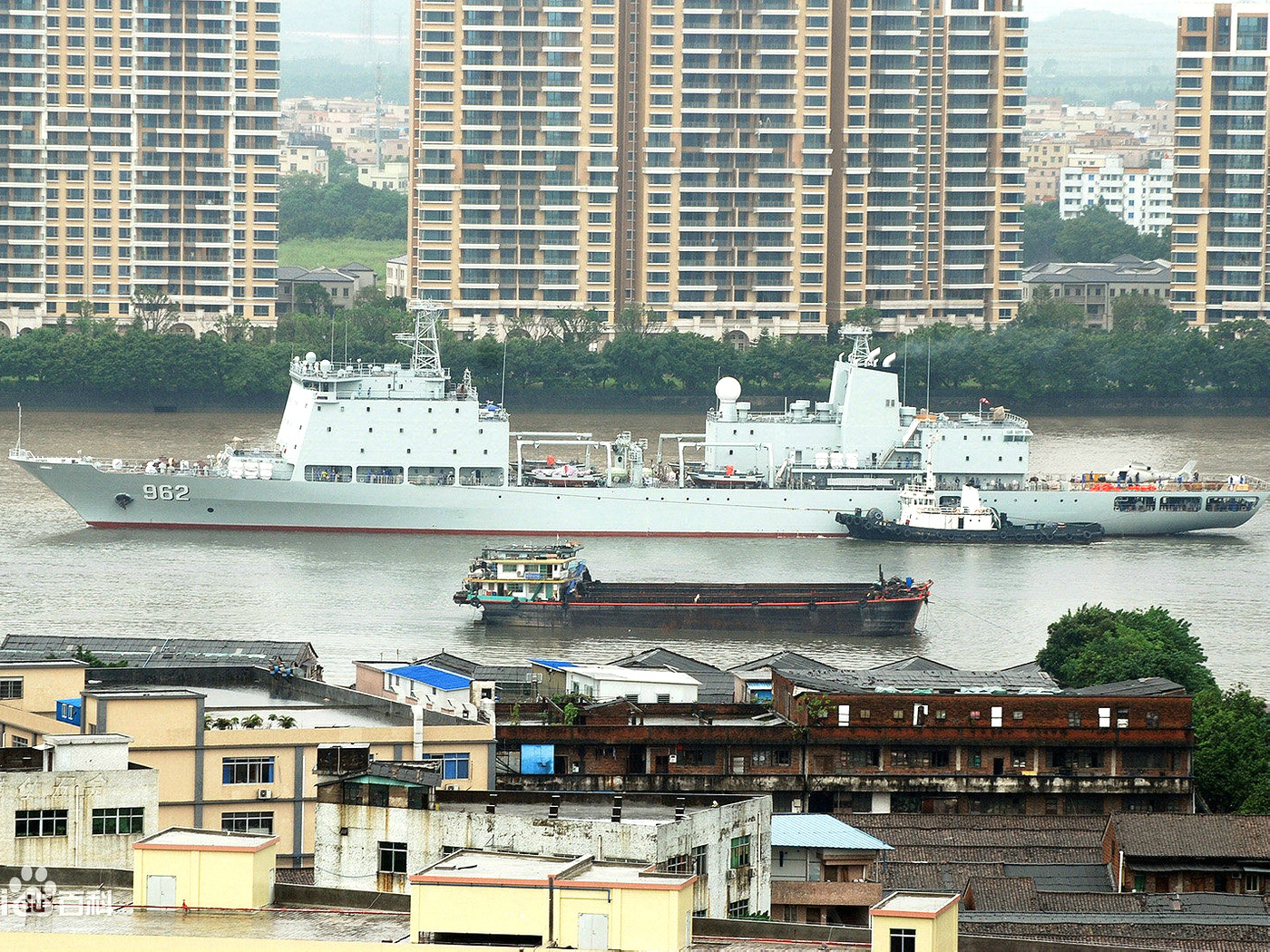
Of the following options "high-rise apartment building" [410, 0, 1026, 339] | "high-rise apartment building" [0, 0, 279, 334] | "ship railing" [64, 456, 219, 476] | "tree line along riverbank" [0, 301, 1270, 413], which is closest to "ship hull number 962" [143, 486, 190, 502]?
"ship railing" [64, 456, 219, 476]

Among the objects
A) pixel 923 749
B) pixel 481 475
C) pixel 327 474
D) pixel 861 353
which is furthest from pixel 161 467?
pixel 923 749

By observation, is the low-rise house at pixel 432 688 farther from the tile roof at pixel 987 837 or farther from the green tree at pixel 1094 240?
the green tree at pixel 1094 240

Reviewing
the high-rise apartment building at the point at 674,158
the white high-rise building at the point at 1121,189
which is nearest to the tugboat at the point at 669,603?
the high-rise apartment building at the point at 674,158

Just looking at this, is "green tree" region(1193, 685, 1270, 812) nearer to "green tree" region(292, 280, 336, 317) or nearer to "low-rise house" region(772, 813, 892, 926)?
"low-rise house" region(772, 813, 892, 926)

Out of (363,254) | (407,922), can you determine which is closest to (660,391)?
(363,254)

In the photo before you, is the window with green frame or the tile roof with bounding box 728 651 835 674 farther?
the tile roof with bounding box 728 651 835 674

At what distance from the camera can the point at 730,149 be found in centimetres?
6556

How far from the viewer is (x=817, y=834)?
17156 mm

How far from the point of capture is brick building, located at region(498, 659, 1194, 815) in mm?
19828

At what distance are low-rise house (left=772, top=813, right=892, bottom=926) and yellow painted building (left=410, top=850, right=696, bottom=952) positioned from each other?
205 inches

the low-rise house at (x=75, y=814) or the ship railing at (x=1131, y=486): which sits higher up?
the ship railing at (x=1131, y=486)

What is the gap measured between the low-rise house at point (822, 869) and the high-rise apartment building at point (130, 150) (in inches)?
1970

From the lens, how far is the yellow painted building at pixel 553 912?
10000 mm

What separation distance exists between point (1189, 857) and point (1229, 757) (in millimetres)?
4316
